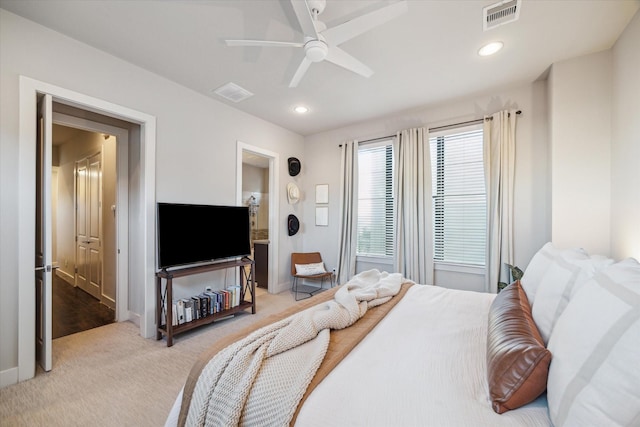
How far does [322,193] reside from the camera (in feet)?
15.3

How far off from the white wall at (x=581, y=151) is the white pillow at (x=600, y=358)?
7.03 feet

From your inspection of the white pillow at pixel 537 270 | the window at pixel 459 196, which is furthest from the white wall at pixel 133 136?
the white pillow at pixel 537 270

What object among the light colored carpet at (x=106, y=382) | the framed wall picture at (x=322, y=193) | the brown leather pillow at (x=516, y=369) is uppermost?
the framed wall picture at (x=322, y=193)

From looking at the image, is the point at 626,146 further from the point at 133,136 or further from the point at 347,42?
the point at 133,136

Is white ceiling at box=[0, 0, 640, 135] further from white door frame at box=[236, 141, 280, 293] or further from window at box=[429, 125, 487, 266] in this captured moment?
white door frame at box=[236, 141, 280, 293]

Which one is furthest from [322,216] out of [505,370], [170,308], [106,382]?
[505,370]

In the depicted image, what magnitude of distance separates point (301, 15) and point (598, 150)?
294cm

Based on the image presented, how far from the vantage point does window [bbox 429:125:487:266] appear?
3371mm

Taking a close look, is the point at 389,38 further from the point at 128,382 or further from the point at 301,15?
the point at 128,382

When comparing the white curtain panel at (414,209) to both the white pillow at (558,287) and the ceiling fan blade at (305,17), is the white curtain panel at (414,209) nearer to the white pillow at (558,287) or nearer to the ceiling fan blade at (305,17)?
the white pillow at (558,287)

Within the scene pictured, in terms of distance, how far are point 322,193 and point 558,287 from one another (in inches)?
144

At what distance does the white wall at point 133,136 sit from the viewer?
1988 millimetres

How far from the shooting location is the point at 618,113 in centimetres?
229

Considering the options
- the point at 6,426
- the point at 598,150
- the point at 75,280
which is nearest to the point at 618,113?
the point at 598,150
